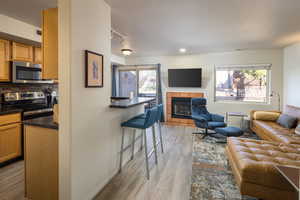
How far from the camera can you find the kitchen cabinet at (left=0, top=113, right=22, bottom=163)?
8.20ft

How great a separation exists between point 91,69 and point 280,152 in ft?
8.75

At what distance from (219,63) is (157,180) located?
4330mm

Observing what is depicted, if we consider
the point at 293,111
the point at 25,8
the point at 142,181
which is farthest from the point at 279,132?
the point at 25,8

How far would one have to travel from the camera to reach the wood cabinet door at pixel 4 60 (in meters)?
2.69

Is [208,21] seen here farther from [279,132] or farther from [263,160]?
[279,132]

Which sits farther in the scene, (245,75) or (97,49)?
(245,75)

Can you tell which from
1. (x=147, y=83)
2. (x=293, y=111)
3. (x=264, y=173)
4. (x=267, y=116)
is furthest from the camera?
(x=147, y=83)

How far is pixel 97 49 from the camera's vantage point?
6.38 ft

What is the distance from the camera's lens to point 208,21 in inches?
105

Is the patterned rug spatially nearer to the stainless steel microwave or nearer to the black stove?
the black stove

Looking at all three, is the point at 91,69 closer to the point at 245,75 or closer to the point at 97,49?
the point at 97,49

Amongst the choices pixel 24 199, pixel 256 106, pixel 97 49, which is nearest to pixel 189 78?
pixel 256 106

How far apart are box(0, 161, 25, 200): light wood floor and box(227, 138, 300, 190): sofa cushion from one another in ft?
8.71

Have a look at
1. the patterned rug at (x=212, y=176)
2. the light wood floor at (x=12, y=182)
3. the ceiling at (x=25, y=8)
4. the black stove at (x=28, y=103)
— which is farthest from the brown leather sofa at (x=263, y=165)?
the black stove at (x=28, y=103)
